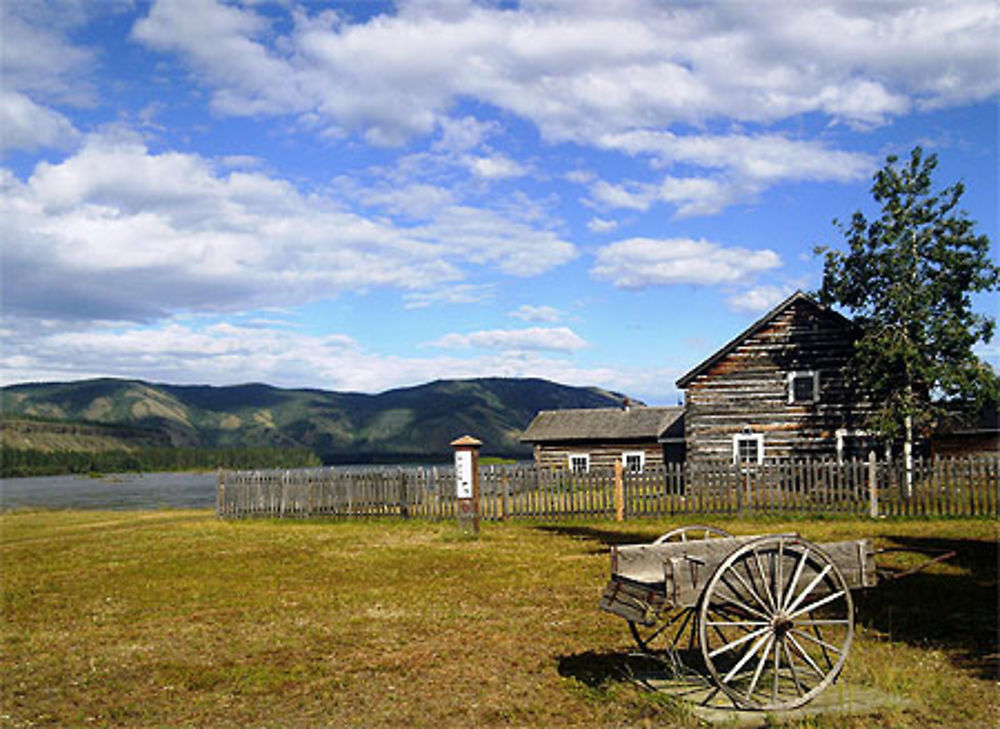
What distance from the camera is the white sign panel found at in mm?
21359

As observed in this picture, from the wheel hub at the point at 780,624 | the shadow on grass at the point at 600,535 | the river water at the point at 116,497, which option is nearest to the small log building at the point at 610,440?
the river water at the point at 116,497

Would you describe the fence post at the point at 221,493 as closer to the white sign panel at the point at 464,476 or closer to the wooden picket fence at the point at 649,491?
the wooden picket fence at the point at 649,491

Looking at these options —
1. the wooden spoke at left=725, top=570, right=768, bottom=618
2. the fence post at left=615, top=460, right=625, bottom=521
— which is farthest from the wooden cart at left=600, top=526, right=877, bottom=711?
the fence post at left=615, top=460, right=625, bottom=521

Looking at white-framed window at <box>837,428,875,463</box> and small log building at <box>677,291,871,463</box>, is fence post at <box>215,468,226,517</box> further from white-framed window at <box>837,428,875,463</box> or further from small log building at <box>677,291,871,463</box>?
white-framed window at <box>837,428,875,463</box>

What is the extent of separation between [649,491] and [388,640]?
48.3ft

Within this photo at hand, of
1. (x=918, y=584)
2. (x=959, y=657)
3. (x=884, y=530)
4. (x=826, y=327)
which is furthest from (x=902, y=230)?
(x=959, y=657)

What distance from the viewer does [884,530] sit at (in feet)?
62.1

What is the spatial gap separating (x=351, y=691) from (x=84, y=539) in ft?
60.5

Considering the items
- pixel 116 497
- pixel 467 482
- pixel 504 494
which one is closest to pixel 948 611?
pixel 467 482

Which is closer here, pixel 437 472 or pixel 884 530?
pixel 884 530

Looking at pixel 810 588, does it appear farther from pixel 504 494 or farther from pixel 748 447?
pixel 748 447

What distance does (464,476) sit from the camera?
2147 cm

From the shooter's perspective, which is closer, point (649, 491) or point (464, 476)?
point (464, 476)

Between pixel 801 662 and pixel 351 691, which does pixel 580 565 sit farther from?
pixel 351 691
